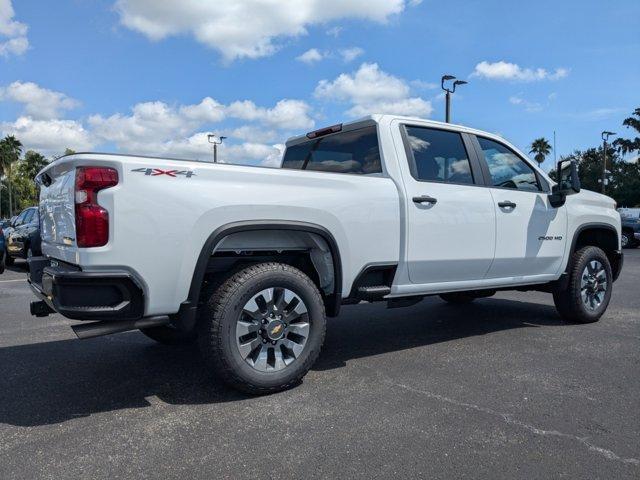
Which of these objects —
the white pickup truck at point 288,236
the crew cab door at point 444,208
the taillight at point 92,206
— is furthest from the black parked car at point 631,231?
the taillight at point 92,206

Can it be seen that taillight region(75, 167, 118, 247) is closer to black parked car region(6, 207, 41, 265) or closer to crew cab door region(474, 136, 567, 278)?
crew cab door region(474, 136, 567, 278)

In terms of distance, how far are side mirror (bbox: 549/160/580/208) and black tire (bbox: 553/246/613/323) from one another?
2.43 feet


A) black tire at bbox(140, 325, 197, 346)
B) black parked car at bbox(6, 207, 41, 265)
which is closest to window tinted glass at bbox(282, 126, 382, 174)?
black tire at bbox(140, 325, 197, 346)

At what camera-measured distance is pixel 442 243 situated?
4.16 m

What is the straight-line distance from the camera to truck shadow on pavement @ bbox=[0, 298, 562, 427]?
10.8ft

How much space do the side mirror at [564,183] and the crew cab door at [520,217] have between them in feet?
0.24

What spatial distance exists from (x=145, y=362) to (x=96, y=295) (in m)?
1.50

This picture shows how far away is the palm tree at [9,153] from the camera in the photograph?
65.1 meters

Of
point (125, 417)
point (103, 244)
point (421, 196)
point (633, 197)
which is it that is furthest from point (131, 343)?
point (633, 197)

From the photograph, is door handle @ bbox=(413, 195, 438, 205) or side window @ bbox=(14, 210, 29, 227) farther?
side window @ bbox=(14, 210, 29, 227)

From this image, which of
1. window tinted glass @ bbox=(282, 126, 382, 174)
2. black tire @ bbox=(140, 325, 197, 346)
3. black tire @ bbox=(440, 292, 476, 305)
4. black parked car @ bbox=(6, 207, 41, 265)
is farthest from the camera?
black parked car @ bbox=(6, 207, 41, 265)

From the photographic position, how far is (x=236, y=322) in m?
3.23

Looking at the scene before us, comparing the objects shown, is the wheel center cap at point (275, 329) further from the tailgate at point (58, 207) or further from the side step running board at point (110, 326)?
the tailgate at point (58, 207)

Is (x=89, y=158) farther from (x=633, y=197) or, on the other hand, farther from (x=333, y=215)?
(x=633, y=197)
